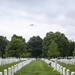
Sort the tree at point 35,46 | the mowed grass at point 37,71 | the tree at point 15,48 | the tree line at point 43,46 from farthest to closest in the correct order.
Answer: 1. the tree at point 35,46
2. the tree line at point 43,46
3. the tree at point 15,48
4. the mowed grass at point 37,71

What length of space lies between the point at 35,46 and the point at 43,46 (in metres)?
26.5

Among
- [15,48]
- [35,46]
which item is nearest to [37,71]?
[15,48]

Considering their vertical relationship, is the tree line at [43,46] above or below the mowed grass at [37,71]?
above

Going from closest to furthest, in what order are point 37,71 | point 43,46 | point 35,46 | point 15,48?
point 37,71
point 15,48
point 43,46
point 35,46

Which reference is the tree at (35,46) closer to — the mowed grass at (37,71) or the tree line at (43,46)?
the tree line at (43,46)

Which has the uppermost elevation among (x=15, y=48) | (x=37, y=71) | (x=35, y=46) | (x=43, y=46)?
(x=35, y=46)

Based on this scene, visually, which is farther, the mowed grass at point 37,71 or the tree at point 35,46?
the tree at point 35,46

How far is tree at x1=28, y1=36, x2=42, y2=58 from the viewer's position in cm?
15912

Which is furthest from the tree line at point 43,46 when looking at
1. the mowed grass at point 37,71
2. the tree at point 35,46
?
the mowed grass at point 37,71

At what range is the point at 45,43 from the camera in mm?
135750

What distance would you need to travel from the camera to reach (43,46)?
13662 centimetres

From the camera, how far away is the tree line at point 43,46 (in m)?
110

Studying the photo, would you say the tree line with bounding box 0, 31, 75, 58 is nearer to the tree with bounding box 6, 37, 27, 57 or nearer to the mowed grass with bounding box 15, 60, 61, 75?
the tree with bounding box 6, 37, 27, 57

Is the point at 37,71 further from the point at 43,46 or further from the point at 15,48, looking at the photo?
the point at 43,46
